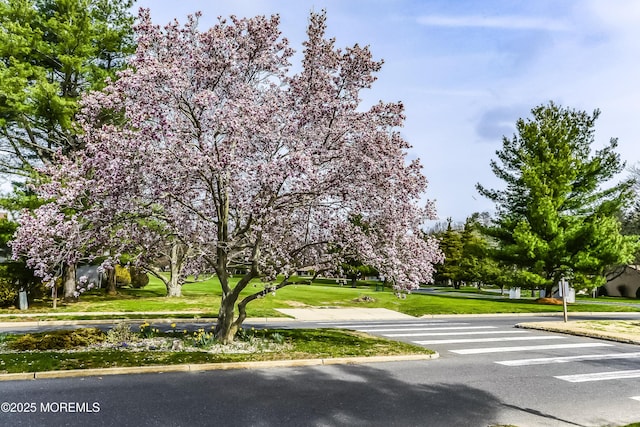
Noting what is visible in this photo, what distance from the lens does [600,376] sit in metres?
10.4

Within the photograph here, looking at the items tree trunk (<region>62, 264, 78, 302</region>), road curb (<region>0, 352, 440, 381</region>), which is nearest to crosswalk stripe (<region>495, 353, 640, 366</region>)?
road curb (<region>0, 352, 440, 381</region>)

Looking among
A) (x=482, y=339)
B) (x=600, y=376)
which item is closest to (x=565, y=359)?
(x=600, y=376)

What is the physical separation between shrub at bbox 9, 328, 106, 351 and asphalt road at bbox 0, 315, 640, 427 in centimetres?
336

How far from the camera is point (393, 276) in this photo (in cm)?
1141

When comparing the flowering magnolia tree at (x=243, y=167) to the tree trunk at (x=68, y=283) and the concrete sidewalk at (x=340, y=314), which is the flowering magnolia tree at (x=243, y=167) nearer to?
the concrete sidewalk at (x=340, y=314)

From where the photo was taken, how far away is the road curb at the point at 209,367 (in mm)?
8797

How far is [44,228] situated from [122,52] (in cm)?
1879

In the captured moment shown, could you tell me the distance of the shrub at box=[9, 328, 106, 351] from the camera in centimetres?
1138

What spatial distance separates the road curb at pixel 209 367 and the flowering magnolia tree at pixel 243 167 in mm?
2053

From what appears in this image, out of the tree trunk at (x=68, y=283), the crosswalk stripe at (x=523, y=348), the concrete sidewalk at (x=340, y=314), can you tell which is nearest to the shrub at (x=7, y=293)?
the tree trunk at (x=68, y=283)

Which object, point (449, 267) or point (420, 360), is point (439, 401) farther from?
point (449, 267)

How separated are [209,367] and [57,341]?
486cm

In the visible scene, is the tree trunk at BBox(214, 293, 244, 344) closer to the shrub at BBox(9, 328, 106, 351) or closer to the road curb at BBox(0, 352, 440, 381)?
the road curb at BBox(0, 352, 440, 381)

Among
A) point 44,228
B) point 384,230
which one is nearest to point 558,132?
point 384,230
